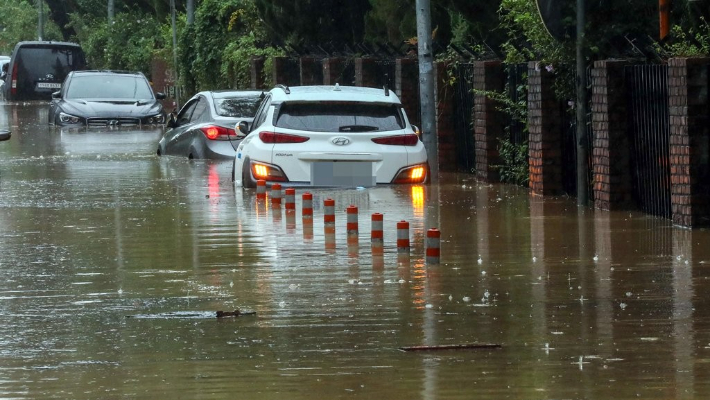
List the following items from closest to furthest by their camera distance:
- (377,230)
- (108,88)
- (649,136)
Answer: (377,230) < (649,136) < (108,88)

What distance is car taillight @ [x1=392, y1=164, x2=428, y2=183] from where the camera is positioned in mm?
16625

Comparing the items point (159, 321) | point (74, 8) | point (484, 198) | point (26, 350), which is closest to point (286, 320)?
point (159, 321)

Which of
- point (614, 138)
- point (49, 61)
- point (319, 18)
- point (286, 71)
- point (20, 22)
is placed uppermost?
point (20, 22)

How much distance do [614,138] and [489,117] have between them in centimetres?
397

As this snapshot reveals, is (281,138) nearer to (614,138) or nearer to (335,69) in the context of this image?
(614,138)

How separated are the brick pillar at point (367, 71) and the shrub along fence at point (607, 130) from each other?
3952mm

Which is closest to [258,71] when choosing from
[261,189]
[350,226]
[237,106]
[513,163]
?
[237,106]

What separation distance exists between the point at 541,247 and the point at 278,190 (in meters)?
4.25

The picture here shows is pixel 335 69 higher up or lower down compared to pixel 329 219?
higher up

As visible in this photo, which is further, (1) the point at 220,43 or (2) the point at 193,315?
(1) the point at 220,43

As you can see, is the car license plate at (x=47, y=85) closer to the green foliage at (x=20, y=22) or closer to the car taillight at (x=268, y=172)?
the car taillight at (x=268, y=172)

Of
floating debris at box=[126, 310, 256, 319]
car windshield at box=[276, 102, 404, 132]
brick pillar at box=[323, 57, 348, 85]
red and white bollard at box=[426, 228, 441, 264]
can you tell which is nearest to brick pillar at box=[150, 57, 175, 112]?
brick pillar at box=[323, 57, 348, 85]

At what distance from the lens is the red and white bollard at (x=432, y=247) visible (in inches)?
441

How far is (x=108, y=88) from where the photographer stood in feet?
107
